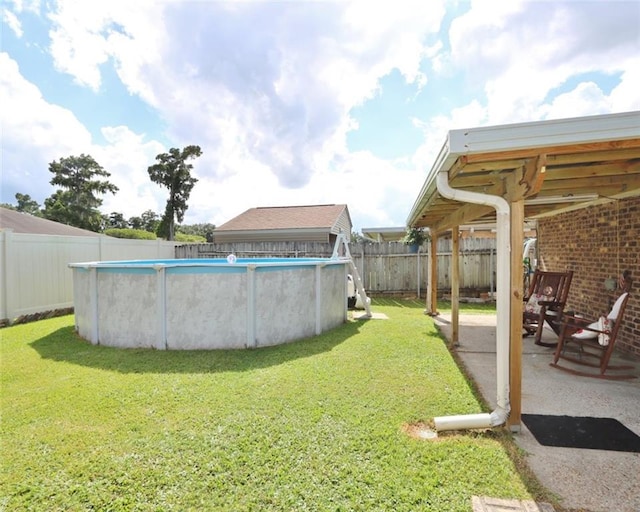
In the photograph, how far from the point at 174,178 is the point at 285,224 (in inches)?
394

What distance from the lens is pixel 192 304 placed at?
5.39 metres

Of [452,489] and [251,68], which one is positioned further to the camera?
[251,68]

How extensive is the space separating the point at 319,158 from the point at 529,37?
31.5 feet

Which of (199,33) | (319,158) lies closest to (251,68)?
(199,33)

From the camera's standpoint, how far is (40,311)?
8172 mm

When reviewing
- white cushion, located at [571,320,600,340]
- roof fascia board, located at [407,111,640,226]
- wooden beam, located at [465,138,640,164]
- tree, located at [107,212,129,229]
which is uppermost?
tree, located at [107,212,129,229]

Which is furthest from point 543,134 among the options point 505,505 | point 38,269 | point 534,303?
point 38,269

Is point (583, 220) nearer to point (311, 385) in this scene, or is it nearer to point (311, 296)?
point (311, 296)

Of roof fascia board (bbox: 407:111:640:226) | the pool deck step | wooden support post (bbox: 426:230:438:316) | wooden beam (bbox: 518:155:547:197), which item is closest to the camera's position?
the pool deck step

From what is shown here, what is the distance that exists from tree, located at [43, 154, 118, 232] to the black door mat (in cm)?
3151

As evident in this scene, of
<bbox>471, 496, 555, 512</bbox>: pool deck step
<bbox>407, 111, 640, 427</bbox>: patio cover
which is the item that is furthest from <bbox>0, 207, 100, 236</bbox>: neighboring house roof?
<bbox>471, 496, 555, 512</bbox>: pool deck step

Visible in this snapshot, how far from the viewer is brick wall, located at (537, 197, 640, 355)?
16.6 feet

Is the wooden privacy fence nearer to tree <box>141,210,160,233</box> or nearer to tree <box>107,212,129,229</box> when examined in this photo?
tree <box>141,210,160,233</box>

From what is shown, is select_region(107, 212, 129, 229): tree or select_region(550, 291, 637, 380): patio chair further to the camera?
select_region(107, 212, 129, 229): tree
